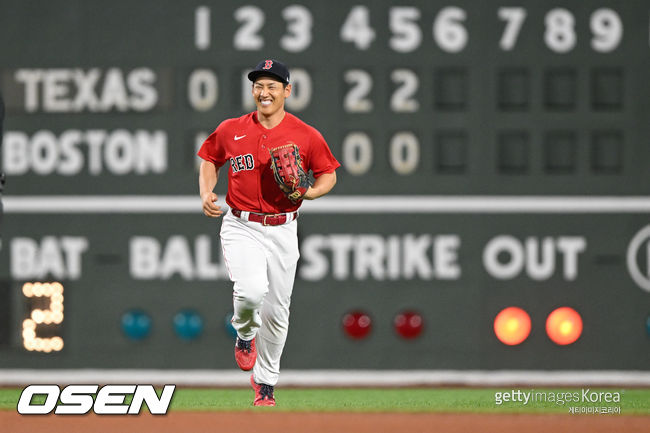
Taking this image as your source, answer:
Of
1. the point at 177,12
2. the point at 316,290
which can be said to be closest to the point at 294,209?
the point at 316,290

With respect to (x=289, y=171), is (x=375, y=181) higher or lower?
lower

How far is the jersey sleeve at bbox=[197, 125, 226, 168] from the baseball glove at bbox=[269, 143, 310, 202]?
503mm

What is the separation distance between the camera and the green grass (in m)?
7.43

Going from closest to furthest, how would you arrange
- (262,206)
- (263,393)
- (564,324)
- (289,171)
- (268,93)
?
(289,171), (268,93), (262,206), (263,393), (564,324)

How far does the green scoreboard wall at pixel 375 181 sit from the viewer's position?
795 centimetres

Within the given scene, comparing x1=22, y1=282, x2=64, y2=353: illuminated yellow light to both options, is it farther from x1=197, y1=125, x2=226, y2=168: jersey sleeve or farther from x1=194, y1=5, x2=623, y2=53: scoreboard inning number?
x1=197, y1=125, x2=226, y2=168: jersey sleeve

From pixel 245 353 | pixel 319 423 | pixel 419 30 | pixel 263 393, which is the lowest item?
pixel 319 423

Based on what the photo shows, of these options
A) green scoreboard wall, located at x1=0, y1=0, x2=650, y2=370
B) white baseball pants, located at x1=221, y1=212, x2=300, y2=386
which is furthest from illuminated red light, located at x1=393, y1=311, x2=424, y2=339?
white baseball pants, located at x1=221, y1=212, x2=300, y2=386

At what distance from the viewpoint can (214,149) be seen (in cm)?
660

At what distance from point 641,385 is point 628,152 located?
1369 mm

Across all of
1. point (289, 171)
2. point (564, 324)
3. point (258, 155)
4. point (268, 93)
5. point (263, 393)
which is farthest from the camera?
point (564, 324)

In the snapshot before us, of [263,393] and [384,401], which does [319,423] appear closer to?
[263,393]

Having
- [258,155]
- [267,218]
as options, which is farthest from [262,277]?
[258,155]

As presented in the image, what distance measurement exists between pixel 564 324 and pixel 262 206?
2288 millimetres
